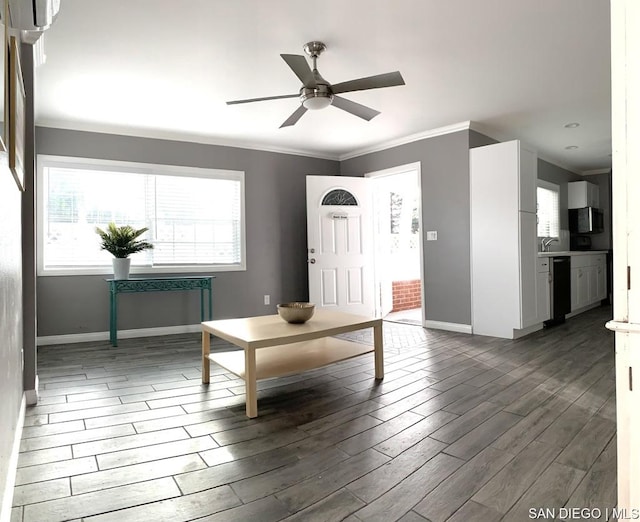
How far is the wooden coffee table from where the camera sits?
232 cm

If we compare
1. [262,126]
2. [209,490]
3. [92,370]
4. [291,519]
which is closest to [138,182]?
[262,126]

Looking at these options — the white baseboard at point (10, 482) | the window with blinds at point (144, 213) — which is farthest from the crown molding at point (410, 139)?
the white baseboard at point (10, 482)

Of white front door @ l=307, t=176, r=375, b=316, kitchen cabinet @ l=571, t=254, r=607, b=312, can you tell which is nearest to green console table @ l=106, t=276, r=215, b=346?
white front door @ l=307, t=176, r=375, b=316

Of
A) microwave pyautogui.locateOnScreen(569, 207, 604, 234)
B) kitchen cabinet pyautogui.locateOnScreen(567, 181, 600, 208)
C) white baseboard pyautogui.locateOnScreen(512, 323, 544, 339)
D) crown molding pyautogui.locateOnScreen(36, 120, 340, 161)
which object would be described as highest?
crown molding pyautogui.locateOnScreen(36, 120, 340, 161)

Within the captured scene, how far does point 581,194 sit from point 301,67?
6567mm

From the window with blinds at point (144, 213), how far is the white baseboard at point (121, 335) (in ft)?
2.24

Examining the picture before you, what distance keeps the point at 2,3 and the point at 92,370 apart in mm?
2826

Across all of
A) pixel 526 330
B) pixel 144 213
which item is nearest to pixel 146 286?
pixel 144 213

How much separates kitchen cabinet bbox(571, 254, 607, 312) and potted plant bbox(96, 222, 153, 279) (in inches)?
218

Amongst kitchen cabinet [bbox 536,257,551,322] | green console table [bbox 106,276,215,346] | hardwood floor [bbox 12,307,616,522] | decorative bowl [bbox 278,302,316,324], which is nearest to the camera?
hardwood floor [bbox 12,307,616,522]

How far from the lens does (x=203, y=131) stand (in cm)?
479

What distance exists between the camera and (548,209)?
6.71 metres

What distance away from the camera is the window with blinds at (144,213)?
4.34 meters

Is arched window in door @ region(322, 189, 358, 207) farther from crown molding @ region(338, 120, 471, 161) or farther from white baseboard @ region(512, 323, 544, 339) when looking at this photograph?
white baseboard @ region(512, 323, 544, 339)
